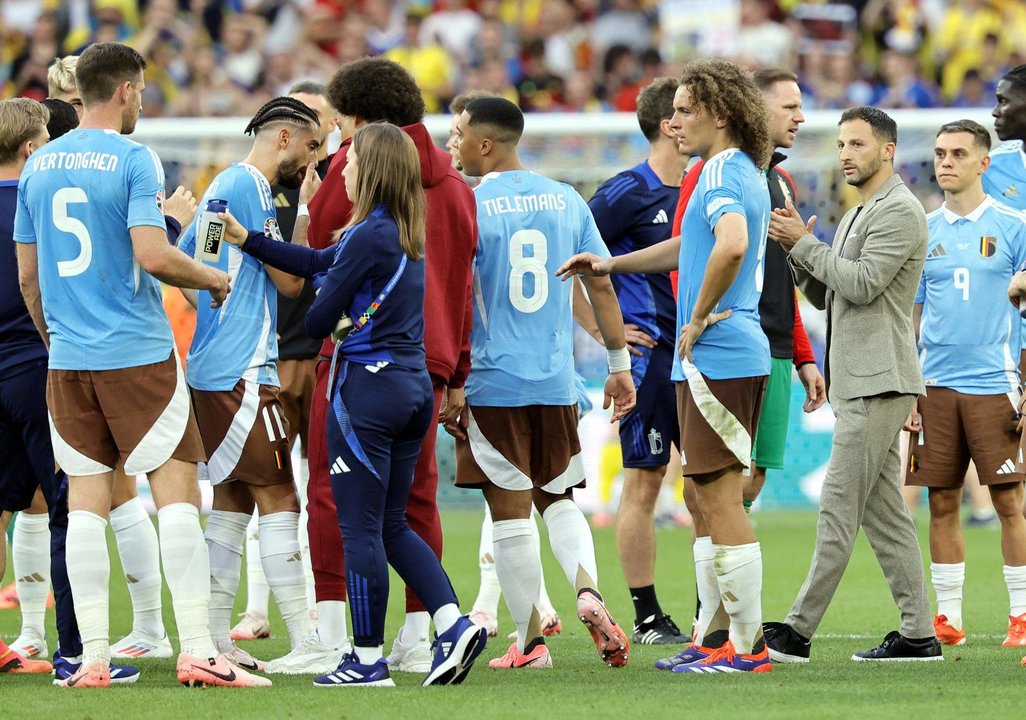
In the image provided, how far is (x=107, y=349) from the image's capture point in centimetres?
621

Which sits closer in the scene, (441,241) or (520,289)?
(441,241)

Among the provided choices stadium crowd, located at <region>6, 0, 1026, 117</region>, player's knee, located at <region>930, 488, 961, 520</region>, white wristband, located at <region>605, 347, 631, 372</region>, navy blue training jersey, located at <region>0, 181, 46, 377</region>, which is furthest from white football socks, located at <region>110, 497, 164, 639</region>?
stadium crowd, located at <region>6, 0, 1026, 117</region>

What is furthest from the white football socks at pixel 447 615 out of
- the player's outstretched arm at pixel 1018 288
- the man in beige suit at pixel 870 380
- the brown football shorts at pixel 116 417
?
the player's outstretched arm at pixel 1018 288

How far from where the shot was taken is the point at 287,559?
704 cm

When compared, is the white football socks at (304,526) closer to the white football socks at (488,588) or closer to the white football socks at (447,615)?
the white football socks at (488,588)

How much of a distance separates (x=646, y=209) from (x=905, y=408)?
6.85 feet

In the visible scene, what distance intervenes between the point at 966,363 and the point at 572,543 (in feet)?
8.62

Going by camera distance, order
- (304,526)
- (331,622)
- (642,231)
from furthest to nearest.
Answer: (304,526), (642,231), (331,622)

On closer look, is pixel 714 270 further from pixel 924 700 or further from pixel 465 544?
pixel 465 544

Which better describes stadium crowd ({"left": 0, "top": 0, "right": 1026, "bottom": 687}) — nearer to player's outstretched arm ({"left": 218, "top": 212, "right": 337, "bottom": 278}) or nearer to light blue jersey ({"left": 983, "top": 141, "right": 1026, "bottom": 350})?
player's outstretched arm ({"left": 218, "top": 212, "right": 337, "bottom": 278})

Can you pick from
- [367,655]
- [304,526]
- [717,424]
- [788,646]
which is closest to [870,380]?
[717,424]

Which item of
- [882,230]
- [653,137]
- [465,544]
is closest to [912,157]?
[465,544]

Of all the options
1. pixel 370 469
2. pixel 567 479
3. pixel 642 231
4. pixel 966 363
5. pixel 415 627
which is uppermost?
pixel 642 231

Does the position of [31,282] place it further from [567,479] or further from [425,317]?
[567,479]
